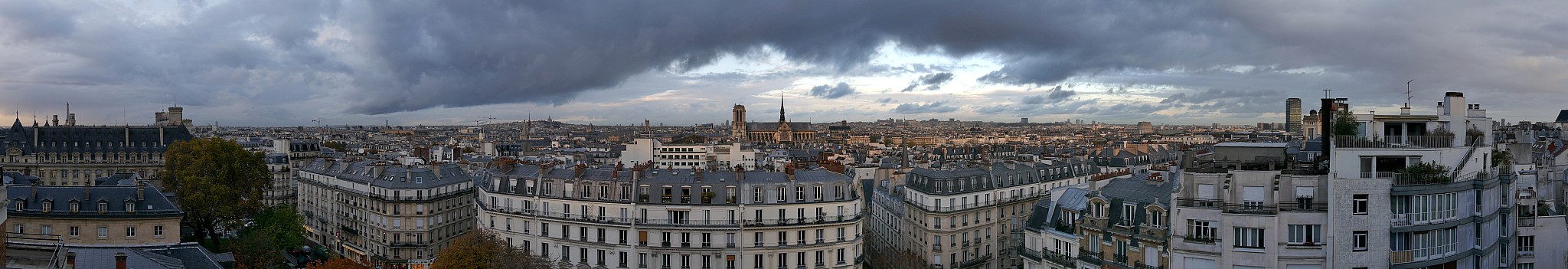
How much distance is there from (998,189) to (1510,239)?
32357 millimetres

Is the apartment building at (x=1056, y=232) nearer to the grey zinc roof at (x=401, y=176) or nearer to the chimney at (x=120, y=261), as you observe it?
the chimney at (x=120, y=261)

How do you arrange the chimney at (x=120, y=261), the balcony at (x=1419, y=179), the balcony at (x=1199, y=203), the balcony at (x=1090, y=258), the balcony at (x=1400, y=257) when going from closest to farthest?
the balcony at (x=1419, y=179) → the balcony at (x=1400, y=257) → the balcony at (x=1199, y=203) → the chimney at (x=120, y=261) → the balcony at (x=1090, y=258)

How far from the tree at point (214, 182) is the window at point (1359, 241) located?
203 feet

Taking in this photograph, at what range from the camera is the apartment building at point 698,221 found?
48.6 meters

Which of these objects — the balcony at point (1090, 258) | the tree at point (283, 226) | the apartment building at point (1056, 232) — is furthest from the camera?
the tree at point (283, 226)

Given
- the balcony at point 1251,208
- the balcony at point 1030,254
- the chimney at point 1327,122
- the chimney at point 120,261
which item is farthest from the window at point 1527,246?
the chimney at point 120,261

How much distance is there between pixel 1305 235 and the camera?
28.3 meters

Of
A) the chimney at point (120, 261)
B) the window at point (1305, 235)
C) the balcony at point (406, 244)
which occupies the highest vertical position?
the window at point (1305, 235)

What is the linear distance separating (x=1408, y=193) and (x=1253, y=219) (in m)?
4.01

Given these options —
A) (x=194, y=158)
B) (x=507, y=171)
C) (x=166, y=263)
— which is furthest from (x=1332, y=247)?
(x=194, y=158)

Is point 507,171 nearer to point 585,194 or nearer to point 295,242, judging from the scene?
point 585,194

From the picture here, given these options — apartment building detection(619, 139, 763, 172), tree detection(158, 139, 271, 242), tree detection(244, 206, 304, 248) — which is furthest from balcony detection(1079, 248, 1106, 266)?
apartment building detection(619, 139, 763, 172)

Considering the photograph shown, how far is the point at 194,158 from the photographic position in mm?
67250

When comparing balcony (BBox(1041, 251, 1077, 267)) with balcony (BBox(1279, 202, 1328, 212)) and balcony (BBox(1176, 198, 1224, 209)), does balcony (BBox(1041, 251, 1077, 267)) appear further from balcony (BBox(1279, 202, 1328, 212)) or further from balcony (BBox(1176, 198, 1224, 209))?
balcony (BBox(1279, 202, 1328, 212))
